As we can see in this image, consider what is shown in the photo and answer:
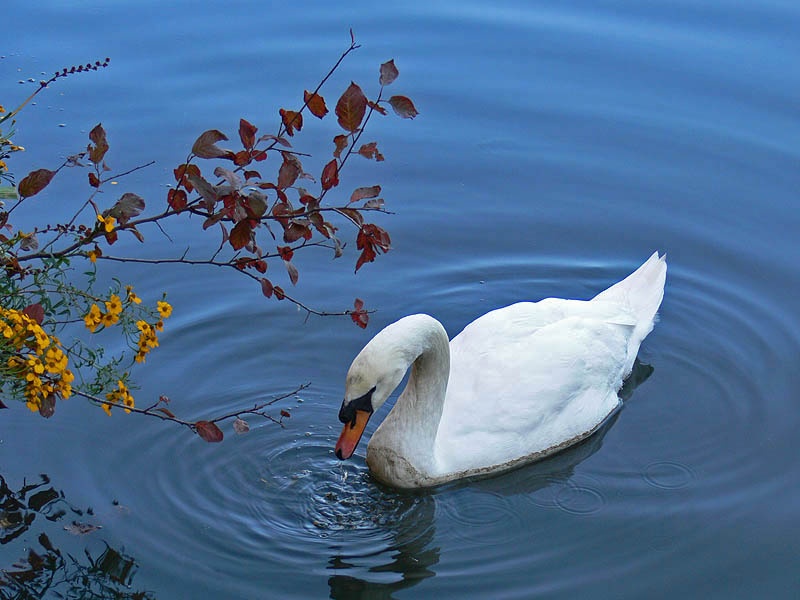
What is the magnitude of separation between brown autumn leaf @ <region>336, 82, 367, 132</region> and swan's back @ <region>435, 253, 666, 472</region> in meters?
2.41

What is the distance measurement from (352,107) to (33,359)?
1.67 m

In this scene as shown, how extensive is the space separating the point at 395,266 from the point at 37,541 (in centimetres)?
362

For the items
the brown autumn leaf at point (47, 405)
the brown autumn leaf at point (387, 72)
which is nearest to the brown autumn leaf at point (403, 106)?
the brown autumn leaf at point (387, 72)

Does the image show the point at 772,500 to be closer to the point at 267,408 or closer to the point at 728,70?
the point at 267,408

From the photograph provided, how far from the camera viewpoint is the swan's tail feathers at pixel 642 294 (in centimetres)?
750

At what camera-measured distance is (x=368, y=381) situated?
219 inches

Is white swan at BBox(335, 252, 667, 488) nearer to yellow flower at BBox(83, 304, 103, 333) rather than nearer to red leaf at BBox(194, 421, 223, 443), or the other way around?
red leaf at BBox(194, 421, 223, 443)

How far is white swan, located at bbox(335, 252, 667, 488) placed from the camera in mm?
5723

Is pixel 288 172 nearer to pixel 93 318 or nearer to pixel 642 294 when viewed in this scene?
pixel 93 318

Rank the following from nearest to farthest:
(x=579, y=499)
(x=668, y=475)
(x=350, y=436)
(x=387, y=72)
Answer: (x=387, y=72) < (x=350, y=436) < (x=579, y=499) < (x=668, y=475)

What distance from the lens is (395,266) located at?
8.30 meters

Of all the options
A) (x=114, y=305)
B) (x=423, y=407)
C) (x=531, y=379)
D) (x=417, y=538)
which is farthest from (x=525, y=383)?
(x=114, y=305)

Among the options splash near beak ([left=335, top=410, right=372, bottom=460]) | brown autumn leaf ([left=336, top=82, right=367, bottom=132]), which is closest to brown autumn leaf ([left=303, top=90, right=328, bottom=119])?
brown autumn leaf ([left=336, top=82, right=367, bottom=132])

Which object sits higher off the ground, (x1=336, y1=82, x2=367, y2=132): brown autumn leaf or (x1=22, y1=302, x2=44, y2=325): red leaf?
(x1=336, y1=82, x2=367, y2=132): brown autumn leaf
